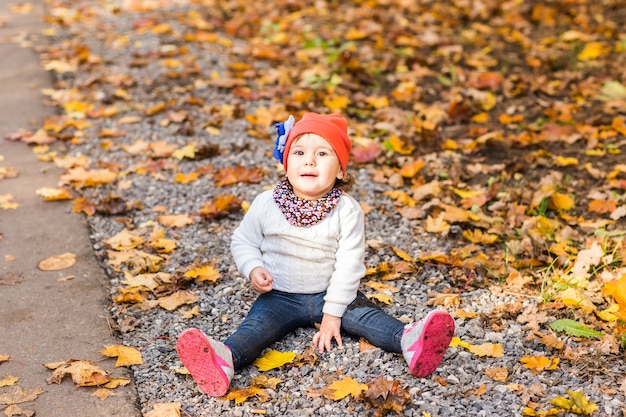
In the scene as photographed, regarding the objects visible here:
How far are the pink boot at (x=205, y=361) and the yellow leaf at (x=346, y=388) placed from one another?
0.39 m

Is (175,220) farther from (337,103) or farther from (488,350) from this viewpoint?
(337,103)

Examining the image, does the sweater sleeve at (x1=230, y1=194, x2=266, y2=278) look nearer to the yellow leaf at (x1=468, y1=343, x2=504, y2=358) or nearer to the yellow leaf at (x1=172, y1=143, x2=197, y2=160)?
the yellow leaf at (x1=468, y1=343, x2=504, y2=358)

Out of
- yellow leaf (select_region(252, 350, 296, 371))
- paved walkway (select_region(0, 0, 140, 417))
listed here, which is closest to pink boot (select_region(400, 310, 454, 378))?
yellow leaf (select_region(252, 350, 296, 371))

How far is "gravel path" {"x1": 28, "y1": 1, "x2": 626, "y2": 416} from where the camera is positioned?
2633 mm

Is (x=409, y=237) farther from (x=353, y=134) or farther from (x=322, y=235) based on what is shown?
(x=353, y=134)

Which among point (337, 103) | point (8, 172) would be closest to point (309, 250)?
point (8, 172)

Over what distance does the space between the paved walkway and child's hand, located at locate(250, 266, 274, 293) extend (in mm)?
632

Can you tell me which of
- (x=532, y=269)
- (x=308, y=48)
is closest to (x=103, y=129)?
(x=308, y=48)

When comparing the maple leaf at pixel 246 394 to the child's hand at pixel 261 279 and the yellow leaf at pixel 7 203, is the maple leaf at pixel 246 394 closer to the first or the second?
the child's hand at pixel 261 279

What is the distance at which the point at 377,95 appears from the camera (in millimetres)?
5961

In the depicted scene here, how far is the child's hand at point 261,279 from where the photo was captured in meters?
2.94

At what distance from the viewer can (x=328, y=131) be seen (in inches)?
114

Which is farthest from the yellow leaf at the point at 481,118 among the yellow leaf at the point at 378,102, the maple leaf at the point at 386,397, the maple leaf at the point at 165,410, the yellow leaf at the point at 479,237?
the maple leaf at the point at 165,410

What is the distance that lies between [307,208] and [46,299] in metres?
1.33
